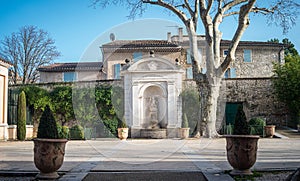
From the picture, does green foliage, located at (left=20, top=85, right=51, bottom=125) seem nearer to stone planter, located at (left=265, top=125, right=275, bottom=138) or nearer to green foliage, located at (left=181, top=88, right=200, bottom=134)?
green foliage, located at (left=181, top=88, right=200, bottom=134)

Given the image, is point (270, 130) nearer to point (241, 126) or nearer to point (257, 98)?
point (257, 98)

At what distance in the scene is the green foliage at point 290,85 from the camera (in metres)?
18.1

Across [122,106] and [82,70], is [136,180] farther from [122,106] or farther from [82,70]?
[82,70]

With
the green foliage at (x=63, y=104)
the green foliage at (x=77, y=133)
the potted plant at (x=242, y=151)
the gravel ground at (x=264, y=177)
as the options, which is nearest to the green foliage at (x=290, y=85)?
the green foliage at (x=77, y=133)

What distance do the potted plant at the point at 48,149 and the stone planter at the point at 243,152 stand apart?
277 cm

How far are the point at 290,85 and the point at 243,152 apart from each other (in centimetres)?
1378

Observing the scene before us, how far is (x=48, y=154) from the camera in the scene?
5.48m

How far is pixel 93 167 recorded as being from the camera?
6.98 m

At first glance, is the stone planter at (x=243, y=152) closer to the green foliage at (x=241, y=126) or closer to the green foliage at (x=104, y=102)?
the green foliage at (x=241, y=126)

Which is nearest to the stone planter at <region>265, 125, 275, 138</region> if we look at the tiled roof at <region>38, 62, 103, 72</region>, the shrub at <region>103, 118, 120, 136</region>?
the shrub at <region>103, 118, 120, 136</region>

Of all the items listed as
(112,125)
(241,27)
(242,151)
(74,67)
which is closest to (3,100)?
(112,125)

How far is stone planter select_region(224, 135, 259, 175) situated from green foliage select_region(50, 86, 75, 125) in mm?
16163

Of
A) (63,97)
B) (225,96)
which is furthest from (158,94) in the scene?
(63,97)

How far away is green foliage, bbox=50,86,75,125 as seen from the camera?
819 inches
